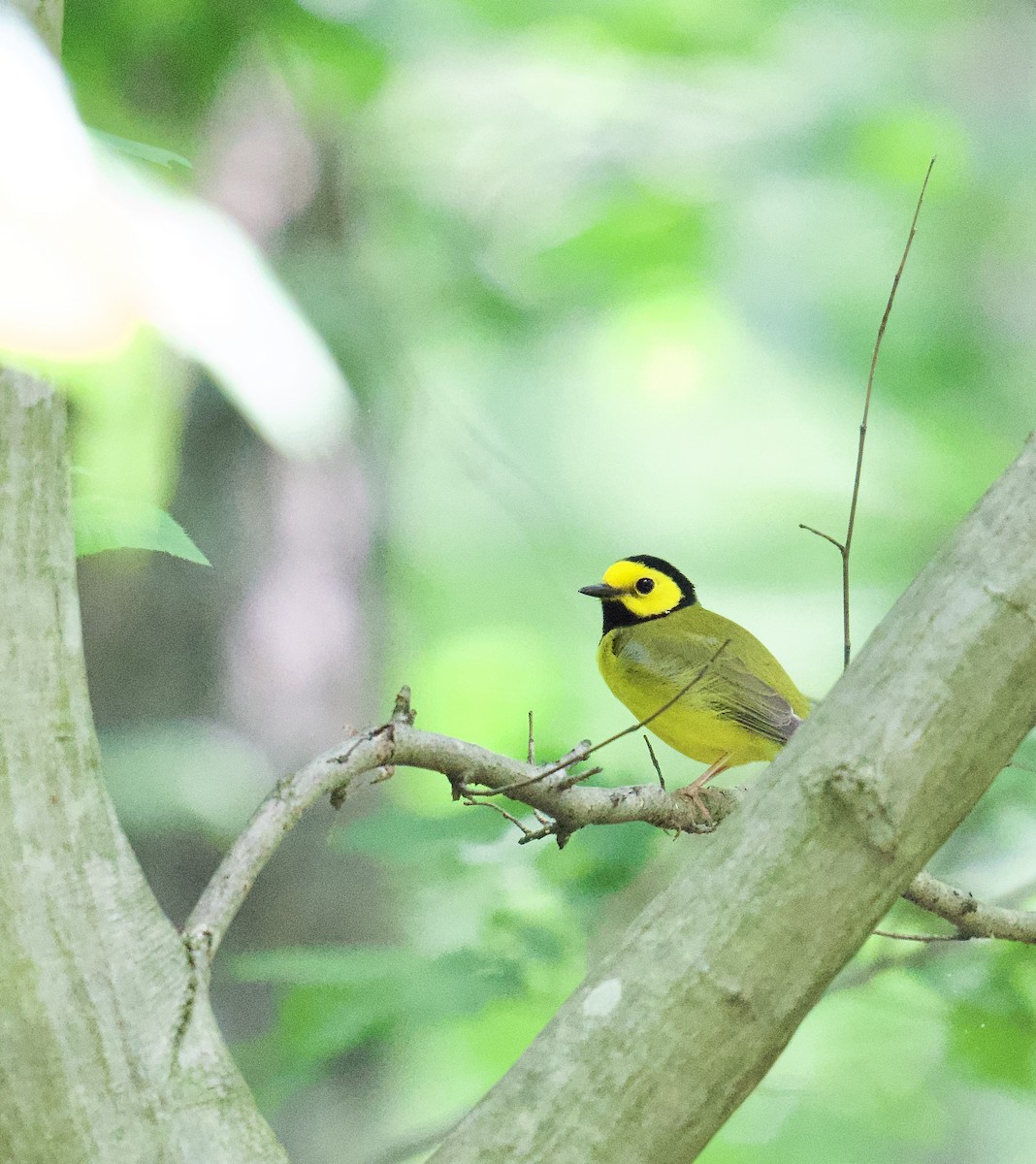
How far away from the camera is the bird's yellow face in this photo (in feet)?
3.43

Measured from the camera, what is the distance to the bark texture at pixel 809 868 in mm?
411

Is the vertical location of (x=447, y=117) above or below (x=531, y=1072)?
above

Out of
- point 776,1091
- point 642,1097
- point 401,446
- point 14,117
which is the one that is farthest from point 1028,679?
point 401,446

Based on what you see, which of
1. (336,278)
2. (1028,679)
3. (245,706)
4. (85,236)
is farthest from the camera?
(336,278)

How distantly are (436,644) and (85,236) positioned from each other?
0.86 meters

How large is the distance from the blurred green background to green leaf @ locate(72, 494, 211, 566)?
17.1 inches

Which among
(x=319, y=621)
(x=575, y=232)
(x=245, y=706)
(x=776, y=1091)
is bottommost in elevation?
(x=776, y=1091)

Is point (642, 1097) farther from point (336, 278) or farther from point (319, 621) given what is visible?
point (336, 278)

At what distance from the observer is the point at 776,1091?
123 centimetres

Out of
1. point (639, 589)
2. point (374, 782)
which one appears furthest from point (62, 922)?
point (639, 589)

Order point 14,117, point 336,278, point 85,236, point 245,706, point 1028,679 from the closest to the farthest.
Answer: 1. point 1028,679
2. point 14,117
3. point 85,236
4. point 245,706
5. point 336,278

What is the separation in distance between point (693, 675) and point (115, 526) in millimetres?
463

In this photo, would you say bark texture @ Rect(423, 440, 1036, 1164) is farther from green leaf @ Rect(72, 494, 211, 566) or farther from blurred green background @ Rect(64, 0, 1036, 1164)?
blurred green background @ Rect(64, 0, 1036, 1164)

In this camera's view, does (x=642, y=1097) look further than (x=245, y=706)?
No
